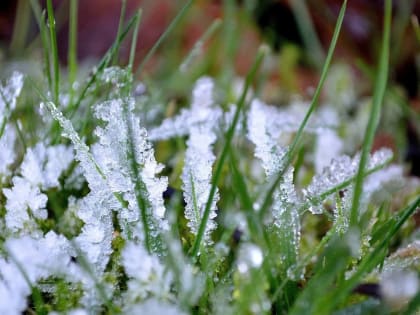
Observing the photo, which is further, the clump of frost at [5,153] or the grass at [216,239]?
the clump of frost at [5,153]

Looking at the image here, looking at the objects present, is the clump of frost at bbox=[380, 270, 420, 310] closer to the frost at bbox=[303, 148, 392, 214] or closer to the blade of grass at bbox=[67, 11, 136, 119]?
the frost at bbox=[303, 148, 392, 214]

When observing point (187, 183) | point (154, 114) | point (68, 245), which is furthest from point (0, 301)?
point (154, 114)

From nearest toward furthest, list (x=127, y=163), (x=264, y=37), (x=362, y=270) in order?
(x=362, y=270) < (x=127, y=163) < (x=264, y=37)

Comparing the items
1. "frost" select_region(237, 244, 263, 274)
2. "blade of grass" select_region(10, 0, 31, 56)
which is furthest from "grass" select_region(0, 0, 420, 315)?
"blade of grass" select_region(10, 0, 31, 56)

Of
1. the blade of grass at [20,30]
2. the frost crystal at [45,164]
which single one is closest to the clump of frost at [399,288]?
the frost crystal at [45,164]

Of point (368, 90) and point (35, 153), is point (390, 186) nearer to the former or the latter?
point (35, 153)

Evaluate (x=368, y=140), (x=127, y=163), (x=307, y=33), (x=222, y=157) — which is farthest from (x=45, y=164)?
(x=307, y=33)

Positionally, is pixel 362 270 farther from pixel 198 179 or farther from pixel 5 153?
pixel 5 153

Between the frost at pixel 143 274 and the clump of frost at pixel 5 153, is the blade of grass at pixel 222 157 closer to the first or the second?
the frost at pixel 143 274
